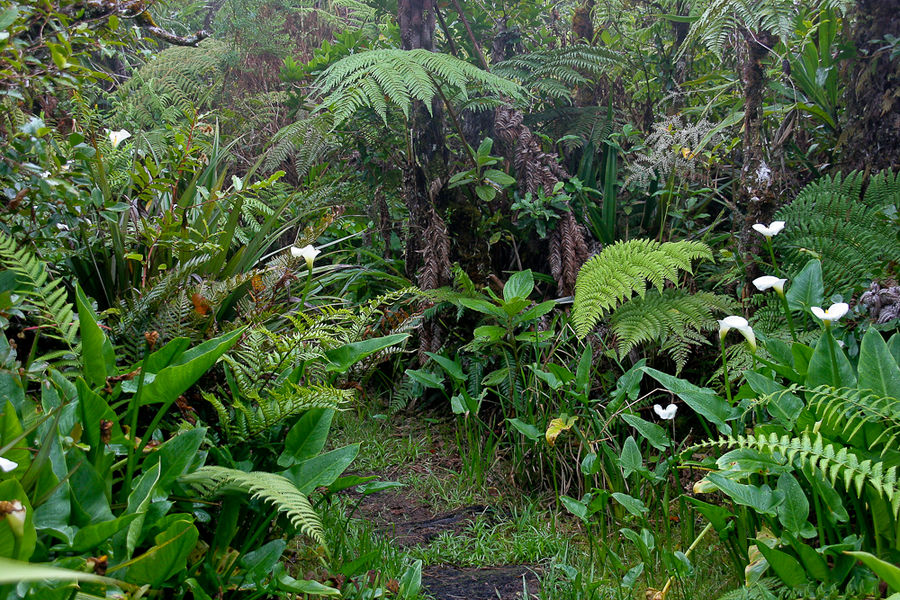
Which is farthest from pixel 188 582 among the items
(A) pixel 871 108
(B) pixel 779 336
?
(A) pixel 871 108

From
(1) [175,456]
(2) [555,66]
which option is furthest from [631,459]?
(2) [555,66]

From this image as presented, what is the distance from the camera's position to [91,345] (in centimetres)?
144

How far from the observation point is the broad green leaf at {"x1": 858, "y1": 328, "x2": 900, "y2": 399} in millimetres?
1572

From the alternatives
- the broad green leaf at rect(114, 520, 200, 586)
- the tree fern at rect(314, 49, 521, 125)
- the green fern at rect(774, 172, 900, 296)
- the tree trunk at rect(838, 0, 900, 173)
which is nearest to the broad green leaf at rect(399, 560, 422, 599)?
the broad green leaf at rect(114, 520, 200, 586)

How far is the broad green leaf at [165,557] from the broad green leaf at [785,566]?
1179 mm

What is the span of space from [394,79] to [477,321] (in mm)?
1120

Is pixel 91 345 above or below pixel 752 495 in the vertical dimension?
above

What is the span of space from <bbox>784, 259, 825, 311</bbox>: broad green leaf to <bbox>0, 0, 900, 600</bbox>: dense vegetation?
1cm

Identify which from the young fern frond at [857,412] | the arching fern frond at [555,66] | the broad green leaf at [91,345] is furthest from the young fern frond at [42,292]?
the arching fern frond at [555,66]

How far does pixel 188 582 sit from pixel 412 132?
93.5 inches

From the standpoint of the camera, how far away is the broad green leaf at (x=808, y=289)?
6.35 ft

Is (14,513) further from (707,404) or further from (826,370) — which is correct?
(826,370)

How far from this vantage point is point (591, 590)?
162cm

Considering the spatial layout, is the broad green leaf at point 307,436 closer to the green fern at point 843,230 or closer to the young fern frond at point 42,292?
the young fern frond at point 42,292
